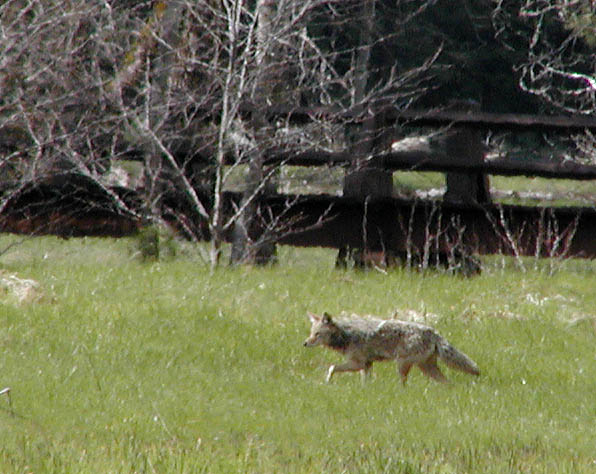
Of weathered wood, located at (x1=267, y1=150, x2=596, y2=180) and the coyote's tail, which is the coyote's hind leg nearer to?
the coyote's tail

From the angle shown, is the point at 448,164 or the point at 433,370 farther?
the point at 448,164

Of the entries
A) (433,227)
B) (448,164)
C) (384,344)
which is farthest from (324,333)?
(433,227)

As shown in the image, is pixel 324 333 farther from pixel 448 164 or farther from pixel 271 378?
pixel 448 164

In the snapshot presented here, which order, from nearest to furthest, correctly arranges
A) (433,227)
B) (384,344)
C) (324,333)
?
(384,344), (324,333), (433,227)

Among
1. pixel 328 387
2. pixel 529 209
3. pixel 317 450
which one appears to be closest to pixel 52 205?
pixel 529 209

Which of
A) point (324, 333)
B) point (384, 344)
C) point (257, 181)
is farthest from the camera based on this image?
point (257, 181)

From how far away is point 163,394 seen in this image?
820 centimetres

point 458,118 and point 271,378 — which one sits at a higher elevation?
point 458,118

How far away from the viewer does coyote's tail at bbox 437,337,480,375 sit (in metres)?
9.21

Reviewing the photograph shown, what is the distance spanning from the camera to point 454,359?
30.4 feet

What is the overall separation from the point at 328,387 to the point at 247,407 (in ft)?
3.09

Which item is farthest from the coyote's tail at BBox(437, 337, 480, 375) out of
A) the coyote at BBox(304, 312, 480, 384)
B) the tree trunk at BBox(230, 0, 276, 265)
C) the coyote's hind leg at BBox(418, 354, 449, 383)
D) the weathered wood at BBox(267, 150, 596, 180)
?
the weathered wood at BBox(267, 150, 596, 180)

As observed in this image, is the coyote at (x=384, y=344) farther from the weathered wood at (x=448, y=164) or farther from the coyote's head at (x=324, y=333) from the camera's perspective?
the weathered wood at (x=448, y=164)

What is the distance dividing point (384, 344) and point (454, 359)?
60cm
